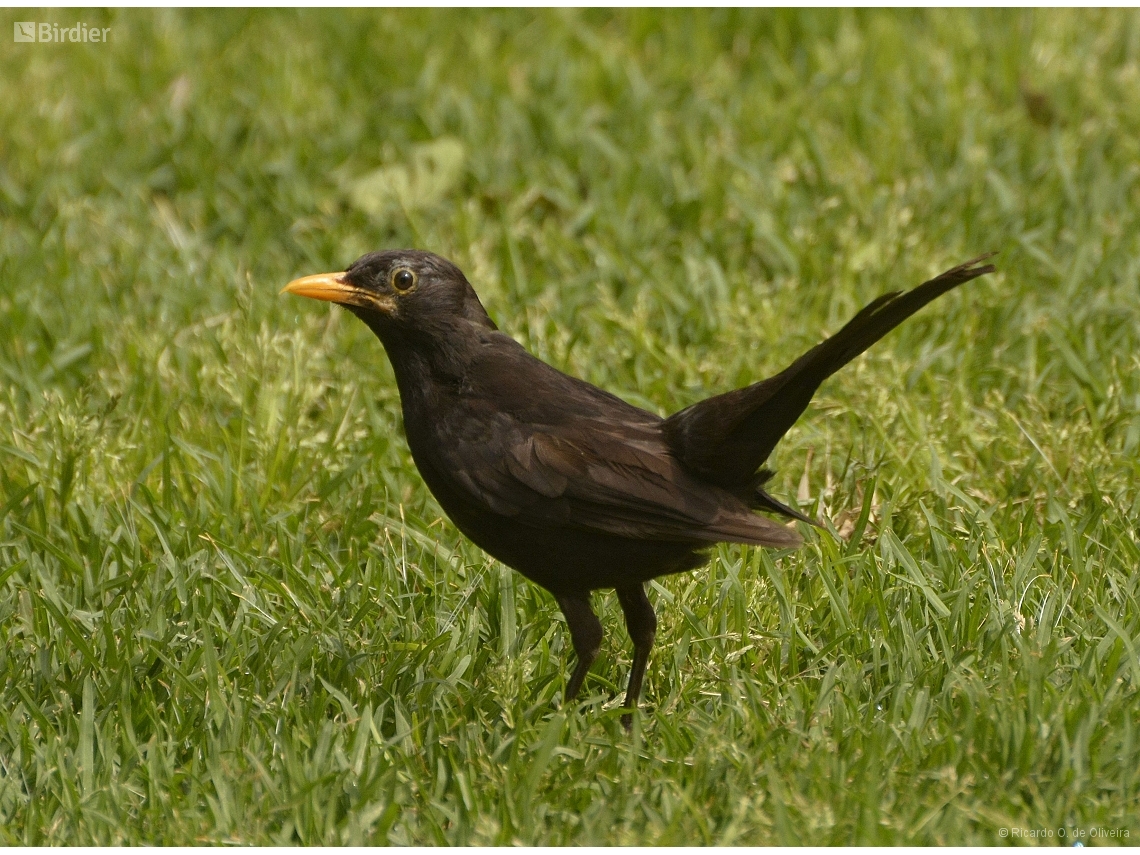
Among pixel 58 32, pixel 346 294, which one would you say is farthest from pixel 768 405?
pixel 58 32

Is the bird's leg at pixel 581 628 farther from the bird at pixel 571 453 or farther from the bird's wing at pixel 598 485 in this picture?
the bird's wing at pixel 598 485

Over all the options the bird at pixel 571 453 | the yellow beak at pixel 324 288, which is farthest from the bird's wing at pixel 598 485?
the yellow beak at pixel 324 288

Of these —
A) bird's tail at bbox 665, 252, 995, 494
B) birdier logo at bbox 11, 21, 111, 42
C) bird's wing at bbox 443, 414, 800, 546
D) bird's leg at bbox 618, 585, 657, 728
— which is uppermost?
birdier logo at bbox 11, 21, 111, 42

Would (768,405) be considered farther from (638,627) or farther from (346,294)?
(346,294)

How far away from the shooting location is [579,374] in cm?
591

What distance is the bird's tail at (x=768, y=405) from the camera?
3.63m

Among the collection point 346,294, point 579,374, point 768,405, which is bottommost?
point 768,405

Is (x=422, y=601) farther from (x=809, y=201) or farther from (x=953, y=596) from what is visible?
(x=809, y=201)

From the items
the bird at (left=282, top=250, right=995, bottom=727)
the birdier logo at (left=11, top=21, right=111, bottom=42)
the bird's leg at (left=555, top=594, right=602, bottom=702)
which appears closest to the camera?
the bird at (left=282, top=250, right=995, bottom=727)

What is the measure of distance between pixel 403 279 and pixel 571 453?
2.47ft

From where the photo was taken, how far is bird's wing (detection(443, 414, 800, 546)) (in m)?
3.92

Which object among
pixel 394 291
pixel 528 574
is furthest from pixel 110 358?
pixel 528 574

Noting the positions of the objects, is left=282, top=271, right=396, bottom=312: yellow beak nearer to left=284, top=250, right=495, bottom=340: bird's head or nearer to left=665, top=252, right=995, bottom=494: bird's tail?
left=284, top=250, right=495, bottom=340: bird's head

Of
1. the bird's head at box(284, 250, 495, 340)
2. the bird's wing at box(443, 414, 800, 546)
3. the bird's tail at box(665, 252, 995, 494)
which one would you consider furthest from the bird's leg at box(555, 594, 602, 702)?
the bird's head at box(284, 250, 495, 340)
